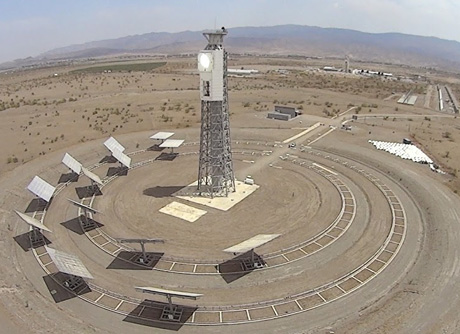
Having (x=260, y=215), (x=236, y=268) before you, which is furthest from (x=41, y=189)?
(x=260, y=215)

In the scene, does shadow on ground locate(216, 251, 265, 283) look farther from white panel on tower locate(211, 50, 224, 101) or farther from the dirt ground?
white panel on tower locate(211, 50, 224, 101)

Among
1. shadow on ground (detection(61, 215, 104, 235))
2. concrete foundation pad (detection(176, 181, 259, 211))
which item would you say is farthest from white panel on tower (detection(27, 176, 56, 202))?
concrete foundation pad (detection(176, 181, 259, 211))

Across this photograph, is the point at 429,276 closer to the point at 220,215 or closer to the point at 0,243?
the point at 220,215

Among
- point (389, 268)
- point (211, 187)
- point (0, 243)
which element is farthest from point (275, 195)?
point (0, 243)

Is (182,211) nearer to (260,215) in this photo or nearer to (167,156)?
(260,215)

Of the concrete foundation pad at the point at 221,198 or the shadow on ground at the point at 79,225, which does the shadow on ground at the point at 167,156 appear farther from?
the shadow on ground at the point at 79,225

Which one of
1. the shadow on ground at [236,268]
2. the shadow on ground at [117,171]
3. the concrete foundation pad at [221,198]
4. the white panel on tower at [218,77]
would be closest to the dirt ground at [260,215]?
the shadow on ground at [236,268]
